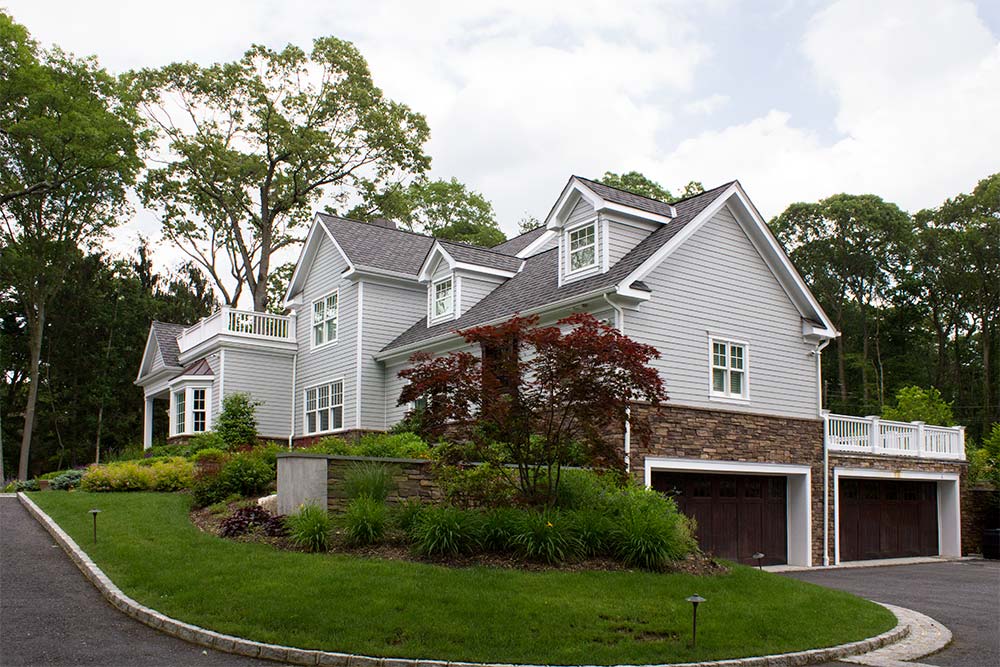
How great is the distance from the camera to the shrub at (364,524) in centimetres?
1312

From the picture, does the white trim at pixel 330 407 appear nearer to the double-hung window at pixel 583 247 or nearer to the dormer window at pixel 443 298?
the dormer window at pixel 443 298

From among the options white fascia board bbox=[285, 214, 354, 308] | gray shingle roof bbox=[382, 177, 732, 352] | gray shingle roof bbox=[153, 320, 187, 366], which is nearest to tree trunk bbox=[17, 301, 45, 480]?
gray shingle roof bbox=[153, 320, 187, 366]

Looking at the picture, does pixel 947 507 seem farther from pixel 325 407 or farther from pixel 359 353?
pixel 325 407

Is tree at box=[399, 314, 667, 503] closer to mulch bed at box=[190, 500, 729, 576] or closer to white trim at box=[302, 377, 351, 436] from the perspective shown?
mulch bed at box=[190, 500, 729, 576]

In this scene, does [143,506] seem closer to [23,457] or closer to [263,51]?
[23,457]

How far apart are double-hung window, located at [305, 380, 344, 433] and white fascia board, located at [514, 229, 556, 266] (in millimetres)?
6995

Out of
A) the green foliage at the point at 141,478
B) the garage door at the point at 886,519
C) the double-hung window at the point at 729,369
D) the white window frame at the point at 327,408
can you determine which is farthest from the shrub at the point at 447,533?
the garage door at the point at 886,519

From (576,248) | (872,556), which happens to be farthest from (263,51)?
(872,556)

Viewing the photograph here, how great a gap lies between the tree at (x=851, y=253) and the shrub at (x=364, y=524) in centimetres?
3980

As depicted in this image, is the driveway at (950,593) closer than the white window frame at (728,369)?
Yes

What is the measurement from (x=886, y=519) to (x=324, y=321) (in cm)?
1761

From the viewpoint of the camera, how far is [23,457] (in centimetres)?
3891

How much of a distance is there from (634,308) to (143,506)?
10553 millimetres

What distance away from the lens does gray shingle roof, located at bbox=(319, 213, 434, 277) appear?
2753 centimetres
